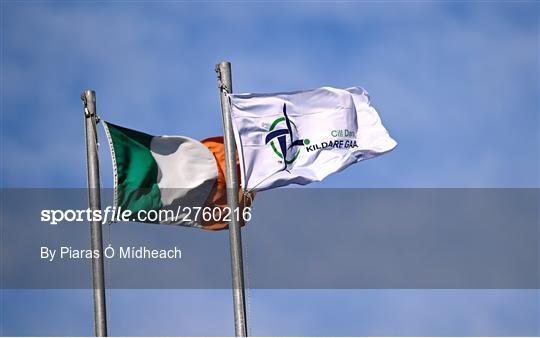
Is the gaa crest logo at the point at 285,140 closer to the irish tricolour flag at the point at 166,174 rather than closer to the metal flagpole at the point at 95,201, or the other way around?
the irish tricolour flag at the point at 166,174

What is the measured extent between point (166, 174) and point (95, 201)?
10.6 feet

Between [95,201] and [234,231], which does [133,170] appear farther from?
[234,231]

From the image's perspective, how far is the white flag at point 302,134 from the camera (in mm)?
24094

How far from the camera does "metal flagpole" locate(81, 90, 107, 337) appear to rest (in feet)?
71.4

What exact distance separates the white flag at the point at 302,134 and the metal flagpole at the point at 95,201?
8.72 feet

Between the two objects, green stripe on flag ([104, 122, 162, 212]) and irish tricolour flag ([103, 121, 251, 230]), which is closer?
green stripe on flag ([104, 122, 162, 212])

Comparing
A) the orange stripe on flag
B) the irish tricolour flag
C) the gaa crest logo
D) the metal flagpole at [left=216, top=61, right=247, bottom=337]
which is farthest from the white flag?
the irish tricolour flag

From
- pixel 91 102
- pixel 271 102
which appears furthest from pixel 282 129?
pixel 91 102

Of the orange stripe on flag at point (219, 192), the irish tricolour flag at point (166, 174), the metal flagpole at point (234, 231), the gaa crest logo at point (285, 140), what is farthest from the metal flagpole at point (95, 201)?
the gaa crest logo at point (285, 140)

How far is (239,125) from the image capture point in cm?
2381

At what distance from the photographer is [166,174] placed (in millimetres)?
25547

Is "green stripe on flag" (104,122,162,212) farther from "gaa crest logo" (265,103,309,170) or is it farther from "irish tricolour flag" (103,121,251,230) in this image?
"gaa crest logo" (265,103,309,170)

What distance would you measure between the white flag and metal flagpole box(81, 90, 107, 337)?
2.66 m

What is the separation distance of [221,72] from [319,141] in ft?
10.9
